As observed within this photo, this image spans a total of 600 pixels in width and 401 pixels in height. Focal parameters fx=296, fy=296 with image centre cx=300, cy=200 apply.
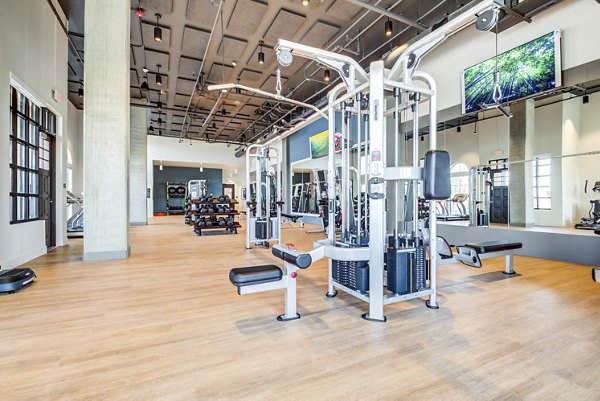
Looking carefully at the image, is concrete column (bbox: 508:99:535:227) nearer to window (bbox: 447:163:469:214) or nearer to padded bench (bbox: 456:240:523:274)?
window (bbox: 447:163:469:214)

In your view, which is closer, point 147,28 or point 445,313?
point 445,313

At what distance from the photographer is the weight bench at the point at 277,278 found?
2350 mm

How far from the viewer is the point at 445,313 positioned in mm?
2686

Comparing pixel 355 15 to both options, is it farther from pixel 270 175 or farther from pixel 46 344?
pixel 46 344

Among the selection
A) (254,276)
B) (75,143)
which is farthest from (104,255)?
(75,143)

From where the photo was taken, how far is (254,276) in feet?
7.79

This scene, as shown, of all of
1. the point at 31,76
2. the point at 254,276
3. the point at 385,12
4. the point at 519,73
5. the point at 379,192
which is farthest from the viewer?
the point at 385,12

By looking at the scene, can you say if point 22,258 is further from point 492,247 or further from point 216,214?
point 492,247

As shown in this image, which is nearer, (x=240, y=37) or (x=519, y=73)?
(x=519, y=73)

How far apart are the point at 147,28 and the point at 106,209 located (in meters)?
4.18

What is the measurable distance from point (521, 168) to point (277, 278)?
24.0 feet

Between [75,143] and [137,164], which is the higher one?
[75,143]

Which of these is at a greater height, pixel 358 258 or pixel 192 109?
pixel 192 109

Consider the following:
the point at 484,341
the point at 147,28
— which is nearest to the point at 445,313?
the point at 484,341
